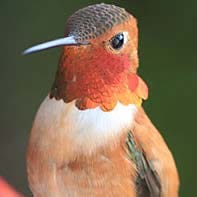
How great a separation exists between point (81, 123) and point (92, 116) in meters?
0.01

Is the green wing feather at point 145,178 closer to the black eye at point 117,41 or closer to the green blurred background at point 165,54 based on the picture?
the black eye at point 117,41

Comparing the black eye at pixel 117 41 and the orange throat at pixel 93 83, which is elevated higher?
the black eye at pixel 117 41

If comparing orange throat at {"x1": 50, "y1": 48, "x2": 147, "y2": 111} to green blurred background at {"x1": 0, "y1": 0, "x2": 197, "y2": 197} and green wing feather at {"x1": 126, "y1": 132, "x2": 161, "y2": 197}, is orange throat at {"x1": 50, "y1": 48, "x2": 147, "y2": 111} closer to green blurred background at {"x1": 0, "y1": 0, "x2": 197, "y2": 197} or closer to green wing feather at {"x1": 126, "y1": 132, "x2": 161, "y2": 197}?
green wing feather at {"x1": 126, "y1": 132, "x2": 161, "y2": 197}

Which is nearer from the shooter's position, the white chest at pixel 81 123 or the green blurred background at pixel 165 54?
the white chest at pixel 81 123

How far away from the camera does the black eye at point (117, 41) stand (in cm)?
67

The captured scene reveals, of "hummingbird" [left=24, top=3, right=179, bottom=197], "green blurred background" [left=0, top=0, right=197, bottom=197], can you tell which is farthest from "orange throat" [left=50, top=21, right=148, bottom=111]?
"green blurred background" [left=0, top=0, right=197, bottom=197]

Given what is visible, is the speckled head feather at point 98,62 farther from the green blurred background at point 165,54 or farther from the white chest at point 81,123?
the green blurred background at point 165,54

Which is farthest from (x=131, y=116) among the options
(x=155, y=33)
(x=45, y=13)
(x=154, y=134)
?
(x=45, y=13)

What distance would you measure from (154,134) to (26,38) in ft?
4.06

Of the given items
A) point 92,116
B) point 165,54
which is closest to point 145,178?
point 92,116

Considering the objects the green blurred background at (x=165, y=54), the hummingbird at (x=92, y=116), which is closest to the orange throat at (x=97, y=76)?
the hummingbird at (x=92, y=116)

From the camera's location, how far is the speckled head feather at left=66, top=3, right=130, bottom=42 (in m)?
0.65

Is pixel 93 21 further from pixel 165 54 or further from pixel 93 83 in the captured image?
pixel 165 54

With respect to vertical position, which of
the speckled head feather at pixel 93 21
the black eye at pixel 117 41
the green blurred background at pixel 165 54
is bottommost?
the green blurred background at pixel 165 54
